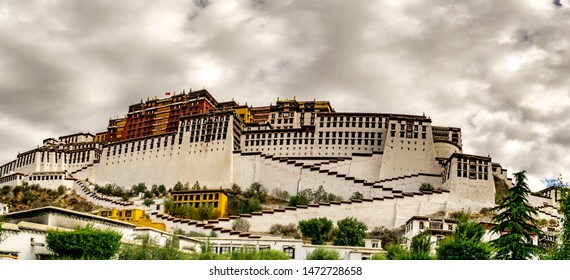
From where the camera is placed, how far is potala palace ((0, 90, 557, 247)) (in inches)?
1046

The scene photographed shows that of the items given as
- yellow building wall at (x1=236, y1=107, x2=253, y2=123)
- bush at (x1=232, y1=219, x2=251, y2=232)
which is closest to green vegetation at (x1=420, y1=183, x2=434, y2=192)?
bush at (x1=232, y1=219, x2=251, y2=232)

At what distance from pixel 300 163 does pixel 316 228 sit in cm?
827

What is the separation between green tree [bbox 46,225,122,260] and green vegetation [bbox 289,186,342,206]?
641 inches

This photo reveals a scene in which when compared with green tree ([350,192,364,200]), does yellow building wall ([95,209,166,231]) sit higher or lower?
lower

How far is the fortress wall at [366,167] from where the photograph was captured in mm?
31953

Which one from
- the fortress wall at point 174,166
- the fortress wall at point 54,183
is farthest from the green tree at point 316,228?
the fortress wall at point 54,183

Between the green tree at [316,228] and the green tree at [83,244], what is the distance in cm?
1095

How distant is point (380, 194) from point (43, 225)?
17.7m

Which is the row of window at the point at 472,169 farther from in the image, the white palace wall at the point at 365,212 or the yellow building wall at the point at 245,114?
the yellow building wall at the point at 245,114

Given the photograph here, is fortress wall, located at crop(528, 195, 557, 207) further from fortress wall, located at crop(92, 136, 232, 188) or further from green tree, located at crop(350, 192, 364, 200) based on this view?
fortress wall, located at crop(92, 136, 232, 188)

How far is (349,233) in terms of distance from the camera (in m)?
22.3

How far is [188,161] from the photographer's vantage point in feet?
111
